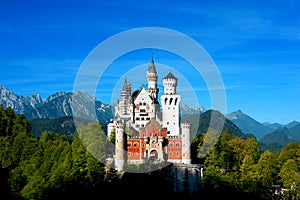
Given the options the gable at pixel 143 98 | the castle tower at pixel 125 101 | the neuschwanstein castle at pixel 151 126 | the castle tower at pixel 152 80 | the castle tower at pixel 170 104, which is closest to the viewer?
the neuschwanstein castle at pixel 151 126

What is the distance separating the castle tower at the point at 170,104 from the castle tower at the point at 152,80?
5420 mm

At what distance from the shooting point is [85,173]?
53.1 meters

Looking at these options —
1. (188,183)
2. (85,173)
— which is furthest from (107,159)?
(188,183)

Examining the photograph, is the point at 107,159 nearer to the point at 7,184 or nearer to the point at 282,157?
the point at 7,184

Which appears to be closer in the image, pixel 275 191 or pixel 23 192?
pixel 23 192

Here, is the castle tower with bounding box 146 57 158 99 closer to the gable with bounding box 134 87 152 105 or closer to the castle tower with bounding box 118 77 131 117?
the gable with bounding box 134 87 152 105

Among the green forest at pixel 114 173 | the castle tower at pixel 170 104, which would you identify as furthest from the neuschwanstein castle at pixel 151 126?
the green forest at pixel 114 173

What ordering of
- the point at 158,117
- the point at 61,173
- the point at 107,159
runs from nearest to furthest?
the point at 61,173
the point at 107,159
the point at 158,117

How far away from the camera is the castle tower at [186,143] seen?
59.1m

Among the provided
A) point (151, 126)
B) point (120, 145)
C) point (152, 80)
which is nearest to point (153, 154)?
point (151, 126)

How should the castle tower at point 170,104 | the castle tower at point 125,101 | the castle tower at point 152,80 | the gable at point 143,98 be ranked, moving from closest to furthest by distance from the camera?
1. the castle tower at point 170,104
2. the gable at point 143,98
3. the castle tower at point 152,80
4. the castle tower at point 125,101

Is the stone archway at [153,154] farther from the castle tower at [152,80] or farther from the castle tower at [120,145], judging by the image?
the castle tower at [152,80]

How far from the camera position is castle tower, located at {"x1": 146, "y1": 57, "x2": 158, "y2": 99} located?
71.2 metres

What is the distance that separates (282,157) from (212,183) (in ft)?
54.0
